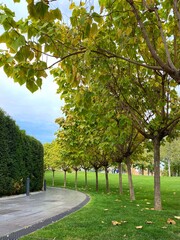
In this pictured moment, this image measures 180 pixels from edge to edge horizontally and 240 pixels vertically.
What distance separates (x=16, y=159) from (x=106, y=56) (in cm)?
1538

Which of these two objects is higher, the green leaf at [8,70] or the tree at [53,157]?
the green leaf at [8,70]

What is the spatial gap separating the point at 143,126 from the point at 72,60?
221 inches

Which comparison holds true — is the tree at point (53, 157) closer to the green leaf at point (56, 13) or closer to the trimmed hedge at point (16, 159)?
the trimmed hedge at point (16, 159)

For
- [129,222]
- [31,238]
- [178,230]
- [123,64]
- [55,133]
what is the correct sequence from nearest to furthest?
1. [31,238]
2. [178,230]
3. [129,222]
4. [123,64]
5. [55,133]

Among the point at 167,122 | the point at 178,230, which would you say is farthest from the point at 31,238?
the point at 167,122

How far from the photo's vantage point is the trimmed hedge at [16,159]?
16.6m

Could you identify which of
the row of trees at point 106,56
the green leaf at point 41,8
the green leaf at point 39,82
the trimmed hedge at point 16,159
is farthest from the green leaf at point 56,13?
the trimmed hedge at point 16,159

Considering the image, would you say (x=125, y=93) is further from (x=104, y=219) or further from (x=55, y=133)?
(x=55, y=133)

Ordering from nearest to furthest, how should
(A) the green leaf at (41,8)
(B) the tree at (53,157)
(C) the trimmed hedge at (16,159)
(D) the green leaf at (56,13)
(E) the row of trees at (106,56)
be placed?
1. (A) the green leaf at (41,8)
2. (D) the green leaf at (56,13)
3. (E) the row of trees at (106,56)
4. (C) the trimmed hedge at (16,159)
5. (B) the tree at (53,157)

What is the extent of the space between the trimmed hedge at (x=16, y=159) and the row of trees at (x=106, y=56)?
240 inches

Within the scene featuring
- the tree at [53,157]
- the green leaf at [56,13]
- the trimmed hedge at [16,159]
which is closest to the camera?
the green leaf at [56,13]

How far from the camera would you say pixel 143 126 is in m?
9.40

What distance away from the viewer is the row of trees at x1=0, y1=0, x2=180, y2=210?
132 inches

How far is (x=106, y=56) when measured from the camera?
166 inches
